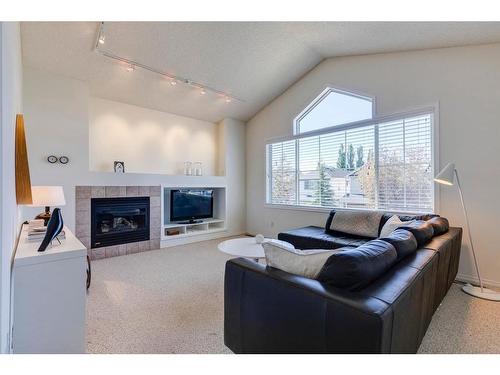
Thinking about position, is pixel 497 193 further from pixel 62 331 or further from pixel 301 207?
pixel 62 331

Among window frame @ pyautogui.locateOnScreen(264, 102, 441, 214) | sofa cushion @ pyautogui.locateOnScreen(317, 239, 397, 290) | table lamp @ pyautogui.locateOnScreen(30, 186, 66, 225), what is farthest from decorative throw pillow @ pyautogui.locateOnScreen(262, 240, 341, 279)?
window frame @ pyautogui.locateOnScreen(264, 102, 441, 214)

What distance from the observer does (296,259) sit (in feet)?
4.75

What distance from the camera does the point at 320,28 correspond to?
3373 mm

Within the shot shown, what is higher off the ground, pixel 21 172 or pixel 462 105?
pixel 462 105

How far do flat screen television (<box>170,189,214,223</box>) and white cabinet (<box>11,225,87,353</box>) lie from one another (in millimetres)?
3189

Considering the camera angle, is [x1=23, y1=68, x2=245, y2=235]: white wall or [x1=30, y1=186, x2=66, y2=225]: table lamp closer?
[x1=30, y1=186, x2=66, y2=225]: table lamp

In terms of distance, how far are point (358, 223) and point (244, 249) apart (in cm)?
182

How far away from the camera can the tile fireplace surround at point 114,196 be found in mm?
3793

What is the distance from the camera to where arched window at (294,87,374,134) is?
4.02 metres

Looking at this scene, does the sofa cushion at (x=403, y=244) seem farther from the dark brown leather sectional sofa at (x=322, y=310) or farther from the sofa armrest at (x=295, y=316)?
the sofa armrest at (x=295, y=316)

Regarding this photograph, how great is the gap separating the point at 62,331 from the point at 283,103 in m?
4.84

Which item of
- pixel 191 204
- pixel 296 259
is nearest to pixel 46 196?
pixel 296 259

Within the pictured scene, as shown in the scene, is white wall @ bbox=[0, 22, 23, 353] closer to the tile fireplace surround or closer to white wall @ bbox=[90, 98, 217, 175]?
the tile fireplace surround

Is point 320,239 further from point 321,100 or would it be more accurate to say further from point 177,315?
point 321,100
